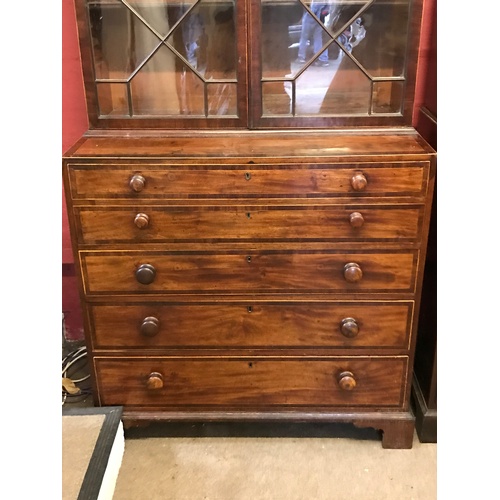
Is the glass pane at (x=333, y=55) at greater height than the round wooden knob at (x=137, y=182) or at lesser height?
greater

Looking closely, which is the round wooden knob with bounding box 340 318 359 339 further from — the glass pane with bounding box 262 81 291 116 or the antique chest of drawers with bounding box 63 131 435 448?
the glass pane with bounding box 262 81 291 116

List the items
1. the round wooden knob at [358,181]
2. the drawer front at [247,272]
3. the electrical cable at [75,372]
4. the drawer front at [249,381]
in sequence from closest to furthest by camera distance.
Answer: the round wooden knob at [358,181] < the drawer front at [247,272] < the drawer front at [249,381] < the electrical cable at [75,372]

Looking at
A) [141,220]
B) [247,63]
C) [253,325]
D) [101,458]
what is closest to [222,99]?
[247,63]

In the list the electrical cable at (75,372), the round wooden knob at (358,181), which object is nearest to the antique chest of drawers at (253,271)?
the round wooden knob at (358,181)

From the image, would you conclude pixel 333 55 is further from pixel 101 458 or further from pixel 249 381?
pixel 101 458

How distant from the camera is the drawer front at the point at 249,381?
1.60 meters

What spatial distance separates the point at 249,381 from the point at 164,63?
0.98 meters

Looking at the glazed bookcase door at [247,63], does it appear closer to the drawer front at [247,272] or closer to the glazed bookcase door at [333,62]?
the glazed bookcase door at [333,62]

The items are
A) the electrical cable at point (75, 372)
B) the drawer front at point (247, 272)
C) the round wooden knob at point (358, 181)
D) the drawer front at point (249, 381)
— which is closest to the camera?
the round wooden knob at point (358, 181)

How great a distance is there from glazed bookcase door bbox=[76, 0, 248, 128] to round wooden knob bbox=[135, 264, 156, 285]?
1.38 feet

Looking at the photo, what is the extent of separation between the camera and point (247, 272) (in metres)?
1.50

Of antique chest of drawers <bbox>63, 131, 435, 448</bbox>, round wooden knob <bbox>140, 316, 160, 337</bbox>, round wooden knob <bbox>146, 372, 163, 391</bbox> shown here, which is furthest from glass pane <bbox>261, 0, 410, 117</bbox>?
round wooden knob <bbox>146, 372, 163, 391</bbox>

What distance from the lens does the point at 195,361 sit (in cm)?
161
